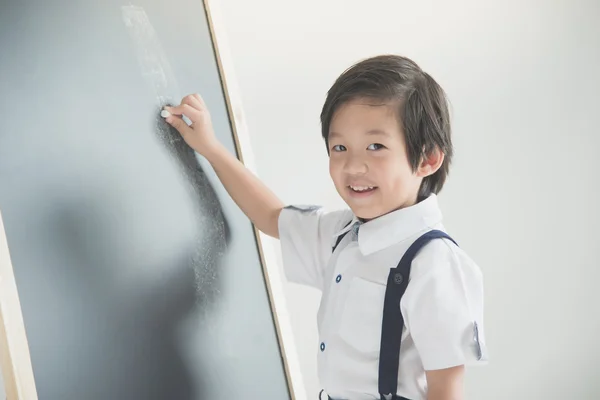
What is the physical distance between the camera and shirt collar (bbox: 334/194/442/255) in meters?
1.14

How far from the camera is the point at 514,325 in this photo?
6.70 feet

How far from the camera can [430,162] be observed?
1143 mm

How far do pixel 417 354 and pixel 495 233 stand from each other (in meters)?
0.94

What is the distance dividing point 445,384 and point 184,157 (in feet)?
1.60

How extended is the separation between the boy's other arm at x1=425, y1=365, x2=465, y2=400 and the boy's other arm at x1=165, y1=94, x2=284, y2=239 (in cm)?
35

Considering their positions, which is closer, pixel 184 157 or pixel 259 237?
pixel 184 157

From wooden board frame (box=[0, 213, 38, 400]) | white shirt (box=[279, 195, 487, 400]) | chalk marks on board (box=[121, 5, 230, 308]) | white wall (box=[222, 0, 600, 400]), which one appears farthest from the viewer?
white wall (box=[222, 0, 600, 400])

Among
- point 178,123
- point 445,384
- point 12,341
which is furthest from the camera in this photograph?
point 178,123

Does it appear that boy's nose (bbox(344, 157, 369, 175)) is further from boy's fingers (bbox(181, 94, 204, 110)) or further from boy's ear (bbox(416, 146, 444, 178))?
boy's fingers (bbox(181, 94, 204, 110))

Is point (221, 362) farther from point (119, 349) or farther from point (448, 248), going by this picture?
point (448, 248)

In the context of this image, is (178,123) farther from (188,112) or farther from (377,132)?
(377,132)

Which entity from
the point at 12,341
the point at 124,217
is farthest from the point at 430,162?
the point at 12,341

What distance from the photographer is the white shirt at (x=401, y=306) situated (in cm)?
106

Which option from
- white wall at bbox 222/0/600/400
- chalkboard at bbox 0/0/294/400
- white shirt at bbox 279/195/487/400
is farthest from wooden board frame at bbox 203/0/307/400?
white wall at bbox 222/0/600/400
